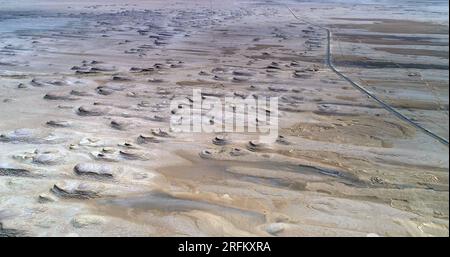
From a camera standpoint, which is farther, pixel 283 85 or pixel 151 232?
pixel 283 85

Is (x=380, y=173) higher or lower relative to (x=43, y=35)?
lower

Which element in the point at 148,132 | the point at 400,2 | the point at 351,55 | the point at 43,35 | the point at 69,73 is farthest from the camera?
the point at 400,2

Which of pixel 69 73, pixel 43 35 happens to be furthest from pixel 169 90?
pixel 43 35

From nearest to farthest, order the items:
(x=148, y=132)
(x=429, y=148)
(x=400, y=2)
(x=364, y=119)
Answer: (x=429, y=148) < (x=148, y=132) < (x=364, y=119) < (x=400, y=2)

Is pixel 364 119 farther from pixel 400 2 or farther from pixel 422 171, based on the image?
pixel 400 2

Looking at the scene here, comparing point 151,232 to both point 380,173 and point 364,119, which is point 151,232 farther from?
point 364,119
